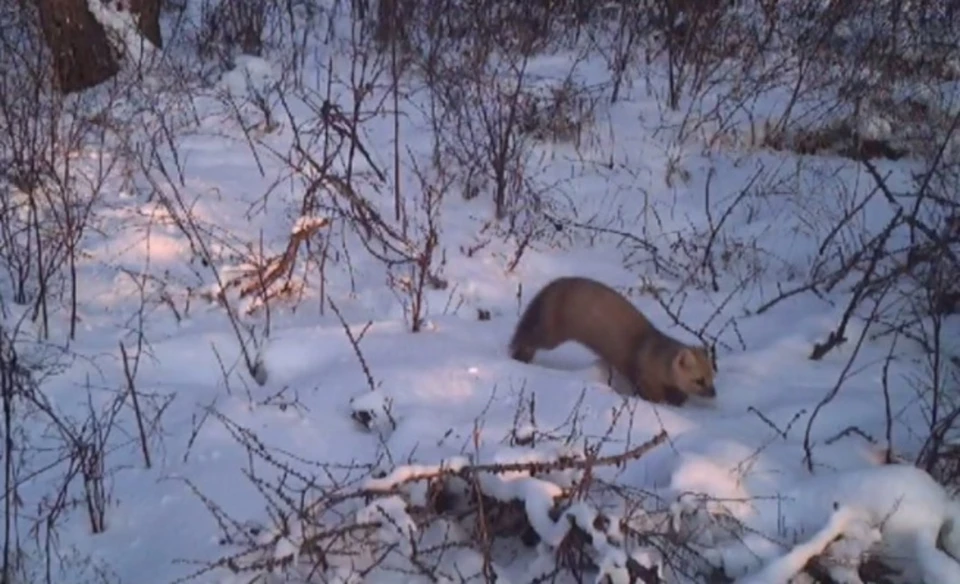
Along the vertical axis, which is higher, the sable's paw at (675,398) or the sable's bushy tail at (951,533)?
the sable's bushy tail at (951,533)

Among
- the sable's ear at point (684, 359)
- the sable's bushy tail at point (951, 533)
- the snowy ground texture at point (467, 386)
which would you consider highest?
the sable's bushy tail at point (951, 533)

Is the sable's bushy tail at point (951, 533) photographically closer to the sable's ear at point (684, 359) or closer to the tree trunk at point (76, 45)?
the sable's ear at point (684, 359)

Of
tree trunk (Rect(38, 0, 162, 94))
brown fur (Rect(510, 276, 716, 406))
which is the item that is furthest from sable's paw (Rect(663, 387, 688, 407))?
tree trunk (Rect(38, 0, 162, 94))

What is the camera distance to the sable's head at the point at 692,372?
489cm

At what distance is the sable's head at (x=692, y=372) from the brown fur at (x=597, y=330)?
0.45 ft

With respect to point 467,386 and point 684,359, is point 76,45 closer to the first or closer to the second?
point 467,386

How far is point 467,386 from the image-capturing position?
4797 millimetres

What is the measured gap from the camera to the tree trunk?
308 inches

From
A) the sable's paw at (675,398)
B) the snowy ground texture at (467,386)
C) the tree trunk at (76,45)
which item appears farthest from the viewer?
the tree trunk at (76,45)

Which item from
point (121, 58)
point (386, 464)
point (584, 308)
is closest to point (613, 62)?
point (121, 58)

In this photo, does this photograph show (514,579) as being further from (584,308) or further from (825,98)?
(825,98)

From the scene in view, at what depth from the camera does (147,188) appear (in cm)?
689

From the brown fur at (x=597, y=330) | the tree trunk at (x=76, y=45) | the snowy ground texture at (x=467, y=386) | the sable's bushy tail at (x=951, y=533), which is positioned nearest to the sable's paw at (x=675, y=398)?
the brown fur at (x=597, y=330)

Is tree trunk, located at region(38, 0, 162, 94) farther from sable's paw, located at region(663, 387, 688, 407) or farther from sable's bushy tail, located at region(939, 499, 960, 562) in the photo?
sable's bushy tail, located at region(939, 499, 960, 562)
